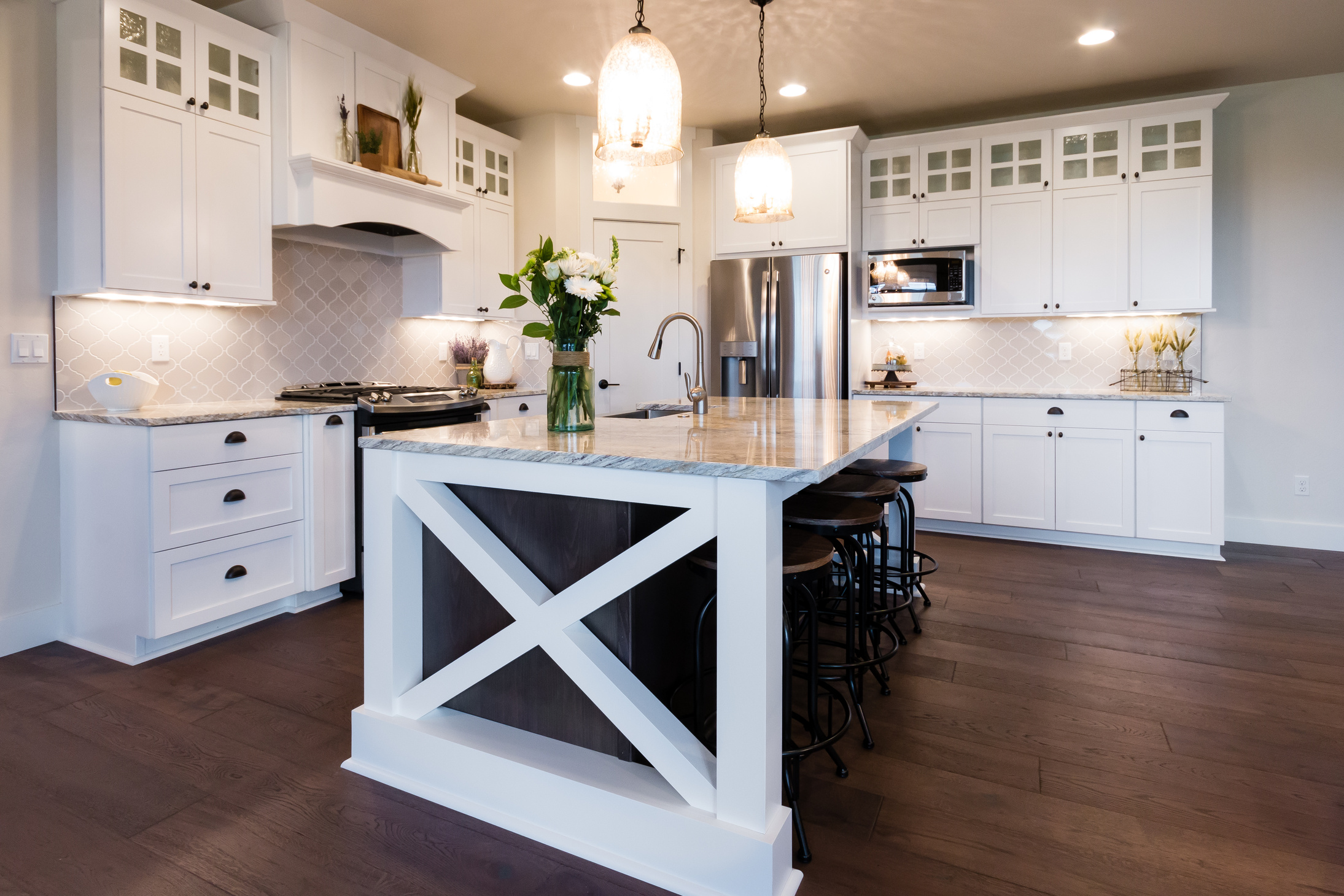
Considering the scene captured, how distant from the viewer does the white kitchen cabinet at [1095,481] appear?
4.26 meters

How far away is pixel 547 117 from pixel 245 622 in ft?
11.3

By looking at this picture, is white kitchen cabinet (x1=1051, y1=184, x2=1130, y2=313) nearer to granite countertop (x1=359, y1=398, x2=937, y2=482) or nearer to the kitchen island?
granite countertop (x1=359, y1=398, x2=937, y2=482)

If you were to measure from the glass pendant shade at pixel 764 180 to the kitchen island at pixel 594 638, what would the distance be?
3.50ft

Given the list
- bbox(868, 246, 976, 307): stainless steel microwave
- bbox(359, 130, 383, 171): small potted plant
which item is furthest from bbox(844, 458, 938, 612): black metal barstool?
bbox(359, 130, 383, 171): small potted plant

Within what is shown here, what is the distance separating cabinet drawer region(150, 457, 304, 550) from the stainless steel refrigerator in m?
2.74

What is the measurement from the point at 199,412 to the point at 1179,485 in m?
4.68

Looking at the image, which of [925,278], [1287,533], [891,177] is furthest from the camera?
[891,177]

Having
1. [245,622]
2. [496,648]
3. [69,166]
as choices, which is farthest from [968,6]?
[245,622]

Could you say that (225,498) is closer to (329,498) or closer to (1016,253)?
(329,498)

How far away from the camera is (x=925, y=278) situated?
4.80 m

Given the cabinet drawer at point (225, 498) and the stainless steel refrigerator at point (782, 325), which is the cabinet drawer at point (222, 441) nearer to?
the cabinet drawer at point (225, 498)

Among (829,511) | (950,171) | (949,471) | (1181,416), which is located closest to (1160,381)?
(1181,416)

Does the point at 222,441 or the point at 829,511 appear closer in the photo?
the point at 829,511

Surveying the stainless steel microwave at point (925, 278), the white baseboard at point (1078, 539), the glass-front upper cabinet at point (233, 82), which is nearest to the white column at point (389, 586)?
the glass-front upper cabinet at point (233, 82)
